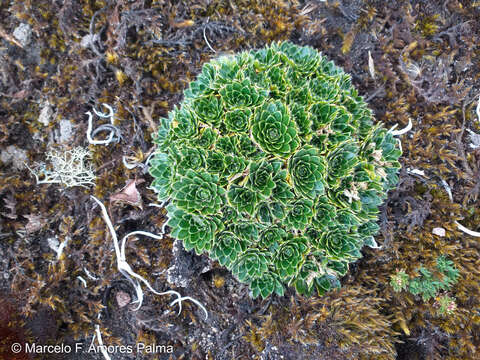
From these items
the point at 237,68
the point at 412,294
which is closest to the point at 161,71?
the point at 237,68

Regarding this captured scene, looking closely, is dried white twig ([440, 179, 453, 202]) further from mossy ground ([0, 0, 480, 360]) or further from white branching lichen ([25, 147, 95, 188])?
white branching lichen ([25, 147, 95, 188])

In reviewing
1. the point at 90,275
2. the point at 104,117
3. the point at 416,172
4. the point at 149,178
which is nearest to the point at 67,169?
the point at 104,117

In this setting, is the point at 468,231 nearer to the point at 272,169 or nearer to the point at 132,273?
the point at 272,169

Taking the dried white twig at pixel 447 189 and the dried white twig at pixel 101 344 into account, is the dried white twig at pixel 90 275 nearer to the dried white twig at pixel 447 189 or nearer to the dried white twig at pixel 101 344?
the dried white twig at pixel 101 344

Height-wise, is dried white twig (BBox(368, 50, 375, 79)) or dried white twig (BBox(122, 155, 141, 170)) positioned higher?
dried white twig (BBox(368, 50, 375, 79))

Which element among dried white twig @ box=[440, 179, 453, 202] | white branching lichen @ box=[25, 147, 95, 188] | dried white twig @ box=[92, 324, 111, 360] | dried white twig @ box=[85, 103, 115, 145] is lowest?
dried white twig @ box=[92, 324, 111, 360]

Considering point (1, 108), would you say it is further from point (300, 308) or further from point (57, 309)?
point (300, 308)

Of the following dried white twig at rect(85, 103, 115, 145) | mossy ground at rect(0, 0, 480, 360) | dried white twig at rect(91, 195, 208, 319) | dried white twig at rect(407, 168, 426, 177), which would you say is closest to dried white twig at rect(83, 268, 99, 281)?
mossy ground at rect(0, 0, 480, 360)
